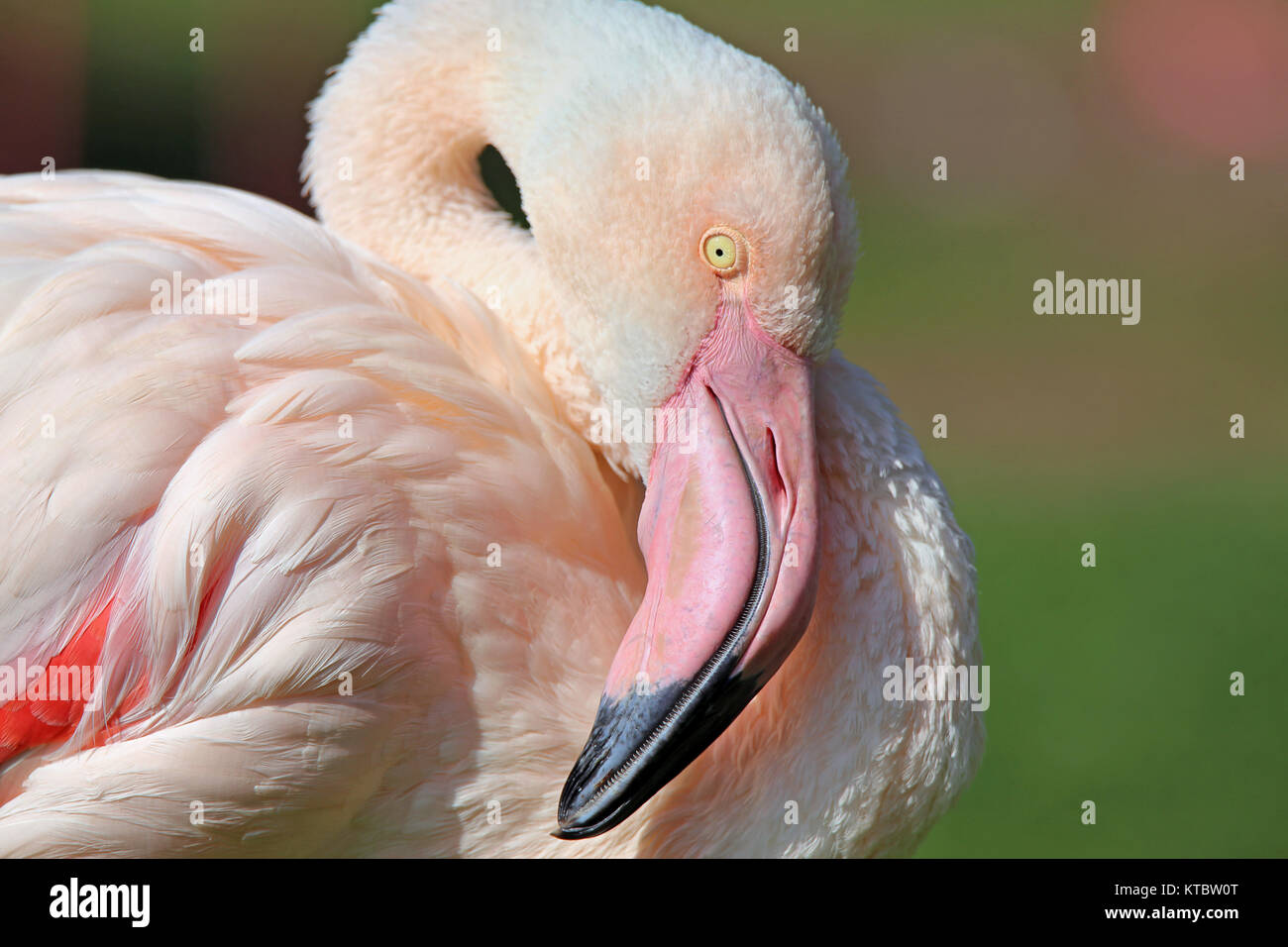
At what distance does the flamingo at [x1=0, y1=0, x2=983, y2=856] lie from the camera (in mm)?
1715

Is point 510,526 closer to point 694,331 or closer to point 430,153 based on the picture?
point 694,331

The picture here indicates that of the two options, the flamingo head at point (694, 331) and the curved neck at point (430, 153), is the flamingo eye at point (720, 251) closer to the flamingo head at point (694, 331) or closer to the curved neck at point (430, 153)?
the flamingo head at point (694, 331)

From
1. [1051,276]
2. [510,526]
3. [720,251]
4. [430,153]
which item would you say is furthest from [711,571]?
[1051,276]

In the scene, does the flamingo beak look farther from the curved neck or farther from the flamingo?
the curved neck

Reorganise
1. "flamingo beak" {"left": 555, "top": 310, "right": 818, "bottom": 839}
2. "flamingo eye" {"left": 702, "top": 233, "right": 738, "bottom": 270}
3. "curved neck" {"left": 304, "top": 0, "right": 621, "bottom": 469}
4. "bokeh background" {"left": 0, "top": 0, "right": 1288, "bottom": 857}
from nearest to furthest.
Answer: "flamingo beak" {"left": 555, "top": 310, "right": 818, "bottom": 839} → "flamingo eye" {"left": 702, "top": 233, "right": 738, "bottom": 270} → "curved neck" {"left": 304, "top": 0, "right": 621, "bottom": 469} → "bokeh background" {"left": 0, "top": 0, "right": 1288, "bottom": 857}

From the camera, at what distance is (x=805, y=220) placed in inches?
67.7

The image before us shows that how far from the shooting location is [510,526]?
6.13 feet

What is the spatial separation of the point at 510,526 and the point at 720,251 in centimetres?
51

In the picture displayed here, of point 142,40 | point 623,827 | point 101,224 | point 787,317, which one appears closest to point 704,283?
point 787,317

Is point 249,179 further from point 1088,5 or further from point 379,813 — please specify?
point 1088,5

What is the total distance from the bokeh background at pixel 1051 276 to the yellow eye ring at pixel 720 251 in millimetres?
2324

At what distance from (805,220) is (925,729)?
76 cm

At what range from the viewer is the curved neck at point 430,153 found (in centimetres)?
212

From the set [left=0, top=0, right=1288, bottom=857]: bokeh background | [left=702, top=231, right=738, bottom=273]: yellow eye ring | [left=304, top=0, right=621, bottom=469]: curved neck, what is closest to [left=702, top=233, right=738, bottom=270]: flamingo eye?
[left=702, top=231, right=738, bottom=273]: yellow eye ring
